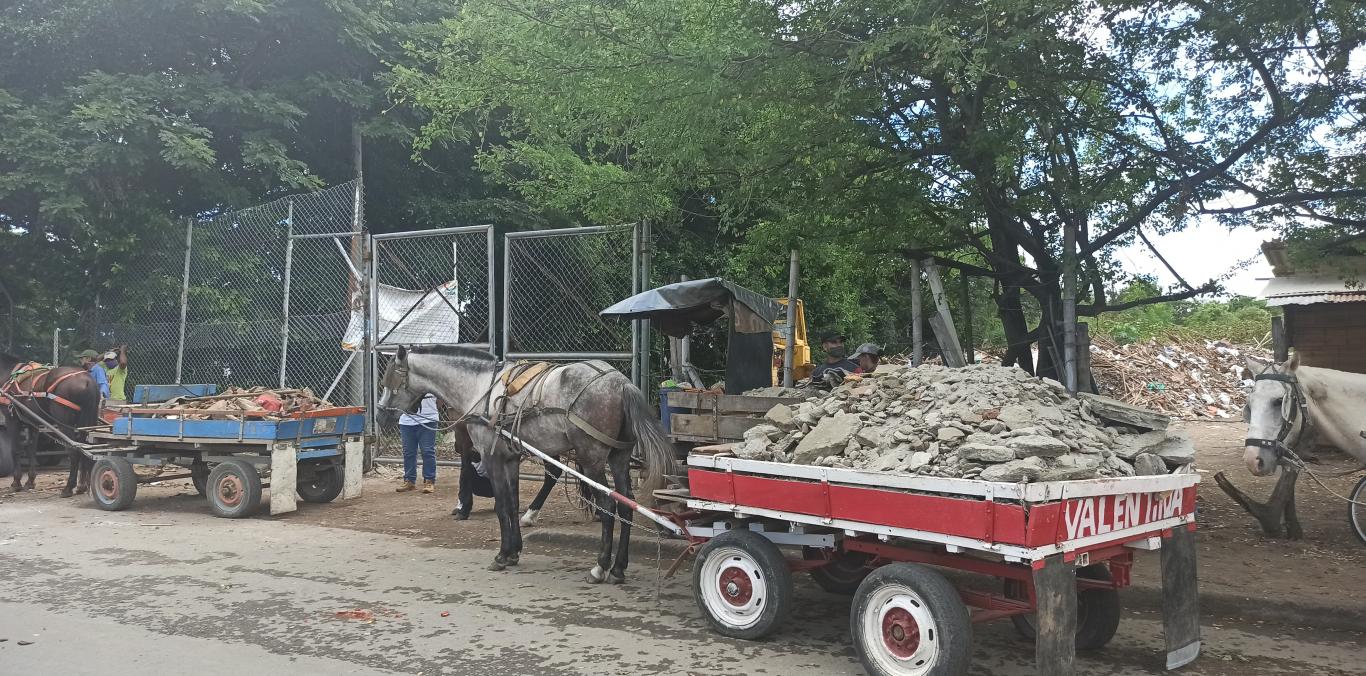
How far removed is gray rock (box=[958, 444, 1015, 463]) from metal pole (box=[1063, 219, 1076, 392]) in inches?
149

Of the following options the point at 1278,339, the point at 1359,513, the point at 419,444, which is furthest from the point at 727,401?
the point at 1278,339

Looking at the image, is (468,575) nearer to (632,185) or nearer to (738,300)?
(738,300)

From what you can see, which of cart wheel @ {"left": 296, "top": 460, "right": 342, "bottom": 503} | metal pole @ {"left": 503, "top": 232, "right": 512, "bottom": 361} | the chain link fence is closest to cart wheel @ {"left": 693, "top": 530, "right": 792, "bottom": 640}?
the chain link fence

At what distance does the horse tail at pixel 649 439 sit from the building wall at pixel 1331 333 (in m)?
11.5

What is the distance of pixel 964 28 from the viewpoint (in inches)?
250

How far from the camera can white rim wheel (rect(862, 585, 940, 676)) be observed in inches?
158

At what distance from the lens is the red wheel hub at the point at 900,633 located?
4.08m

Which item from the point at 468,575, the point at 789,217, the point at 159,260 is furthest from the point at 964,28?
the point at 159,260

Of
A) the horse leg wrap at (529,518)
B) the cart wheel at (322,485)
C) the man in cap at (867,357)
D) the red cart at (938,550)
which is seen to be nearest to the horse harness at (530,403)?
the red cart at (938,550)

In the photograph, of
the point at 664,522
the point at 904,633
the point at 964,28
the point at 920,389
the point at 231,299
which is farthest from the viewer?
the point at 231,299

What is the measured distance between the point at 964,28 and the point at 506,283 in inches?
232

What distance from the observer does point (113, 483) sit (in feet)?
32.7

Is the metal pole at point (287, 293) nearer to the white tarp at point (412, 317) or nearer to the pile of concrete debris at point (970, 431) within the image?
the white tarp at point (412, 317)

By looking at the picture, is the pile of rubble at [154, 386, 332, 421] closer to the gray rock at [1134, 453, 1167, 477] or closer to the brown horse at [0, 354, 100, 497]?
the brown horse at [0, 354, 100, 497]
